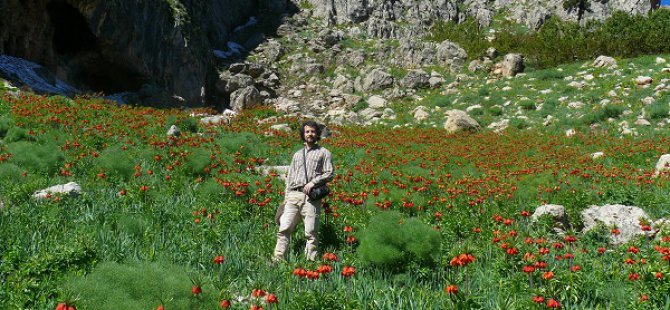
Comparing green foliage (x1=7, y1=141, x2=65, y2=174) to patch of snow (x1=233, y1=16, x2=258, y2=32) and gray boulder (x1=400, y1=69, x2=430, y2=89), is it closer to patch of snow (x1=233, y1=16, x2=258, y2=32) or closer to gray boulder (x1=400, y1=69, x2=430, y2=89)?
gray boulder (x1=400, y1=69, x2=430, y2=89)

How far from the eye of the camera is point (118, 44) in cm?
2556

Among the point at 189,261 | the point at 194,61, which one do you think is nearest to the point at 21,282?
the point at 189,261

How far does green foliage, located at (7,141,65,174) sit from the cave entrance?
59.9ft

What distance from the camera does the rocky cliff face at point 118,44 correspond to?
21.0 m

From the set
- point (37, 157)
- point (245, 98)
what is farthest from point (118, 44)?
point (37, 157)

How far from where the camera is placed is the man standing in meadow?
5.59 meters

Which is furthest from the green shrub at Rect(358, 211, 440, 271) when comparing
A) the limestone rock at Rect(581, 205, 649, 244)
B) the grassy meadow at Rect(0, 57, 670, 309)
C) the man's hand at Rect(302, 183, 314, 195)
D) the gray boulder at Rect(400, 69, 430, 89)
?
the gray boulder at Rect(400, 69, 430, 89)

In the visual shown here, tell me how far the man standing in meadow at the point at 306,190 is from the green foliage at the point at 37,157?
16.6ft

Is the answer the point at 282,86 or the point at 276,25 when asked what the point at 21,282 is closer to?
the point at 282,86

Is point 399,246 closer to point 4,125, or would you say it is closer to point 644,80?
point 4,125

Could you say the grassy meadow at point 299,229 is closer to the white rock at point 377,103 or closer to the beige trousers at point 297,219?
the beige trousers at point 297,219

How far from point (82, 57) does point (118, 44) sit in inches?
86.0

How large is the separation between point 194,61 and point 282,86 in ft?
33.5

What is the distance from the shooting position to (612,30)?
39.1 metres
